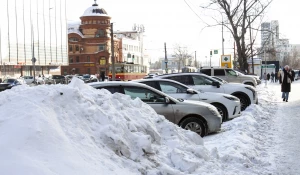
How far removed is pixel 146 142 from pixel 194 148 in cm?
104

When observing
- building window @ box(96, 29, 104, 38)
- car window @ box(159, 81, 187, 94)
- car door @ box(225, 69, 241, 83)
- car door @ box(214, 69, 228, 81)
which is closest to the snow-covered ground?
car window @ box(159, 81, 187, 94)

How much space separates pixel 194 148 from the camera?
604 cm

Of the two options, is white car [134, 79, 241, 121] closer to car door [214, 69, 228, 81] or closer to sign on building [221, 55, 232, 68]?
car door [214, 69, 228, 81]

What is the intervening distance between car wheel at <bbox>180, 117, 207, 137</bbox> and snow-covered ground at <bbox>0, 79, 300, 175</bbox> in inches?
47.8

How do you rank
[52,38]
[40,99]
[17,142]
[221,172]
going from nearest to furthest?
[17,142], [40,99], [221,172], [52,38]

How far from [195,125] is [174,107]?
72 centimetres

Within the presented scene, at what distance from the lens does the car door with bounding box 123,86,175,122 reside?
8898 mm

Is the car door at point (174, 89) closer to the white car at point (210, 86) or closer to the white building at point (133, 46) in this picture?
the white car at point (210, 86)

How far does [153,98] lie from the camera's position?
897 cm

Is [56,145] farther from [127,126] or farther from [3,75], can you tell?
[3,75]

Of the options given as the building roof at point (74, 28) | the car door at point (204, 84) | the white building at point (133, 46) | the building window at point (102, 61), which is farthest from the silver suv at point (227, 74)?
the white building at point (133, 46)

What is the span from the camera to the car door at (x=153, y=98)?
8.90 meters

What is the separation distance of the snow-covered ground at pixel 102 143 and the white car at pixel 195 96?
122 inches

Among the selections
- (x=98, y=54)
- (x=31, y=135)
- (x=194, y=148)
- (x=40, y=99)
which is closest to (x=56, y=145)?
(x=31, y=135)
